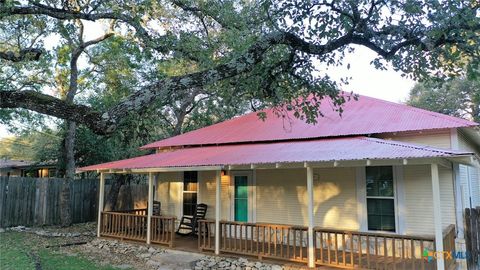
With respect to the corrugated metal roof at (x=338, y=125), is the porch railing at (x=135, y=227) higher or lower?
lower

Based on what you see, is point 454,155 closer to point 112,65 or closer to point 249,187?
point 249,187

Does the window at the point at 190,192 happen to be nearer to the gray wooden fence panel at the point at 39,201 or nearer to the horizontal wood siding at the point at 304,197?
the horizontal wood siding at the point at 304,197

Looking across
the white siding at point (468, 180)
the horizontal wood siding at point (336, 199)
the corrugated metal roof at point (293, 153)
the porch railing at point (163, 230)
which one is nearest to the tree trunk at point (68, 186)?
the corrugated metal roof at point (293, 153)

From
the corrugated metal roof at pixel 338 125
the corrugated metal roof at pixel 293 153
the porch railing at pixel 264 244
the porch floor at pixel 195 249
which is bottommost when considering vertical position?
the porch floor at pixel 195 249

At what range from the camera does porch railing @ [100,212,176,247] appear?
34.5 ft

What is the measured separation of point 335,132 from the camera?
9.96 m

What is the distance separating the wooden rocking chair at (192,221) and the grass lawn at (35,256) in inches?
129

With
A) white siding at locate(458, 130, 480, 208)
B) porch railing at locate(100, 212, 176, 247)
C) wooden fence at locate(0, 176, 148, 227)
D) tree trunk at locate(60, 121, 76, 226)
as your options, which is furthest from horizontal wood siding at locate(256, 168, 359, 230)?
wooden fence at locate(0, 176, 148, 227)

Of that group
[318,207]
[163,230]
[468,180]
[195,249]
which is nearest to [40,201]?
[163,230]

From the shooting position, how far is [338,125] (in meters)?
10.4

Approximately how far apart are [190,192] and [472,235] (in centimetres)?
824

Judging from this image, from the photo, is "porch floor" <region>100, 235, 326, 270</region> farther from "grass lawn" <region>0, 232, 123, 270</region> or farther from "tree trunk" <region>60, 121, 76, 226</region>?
"tree trunk" <region>60, 121, 76, 226</region>

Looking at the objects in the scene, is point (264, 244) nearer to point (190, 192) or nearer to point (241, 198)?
point (241, 198)

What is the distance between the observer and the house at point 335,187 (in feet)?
24.4
